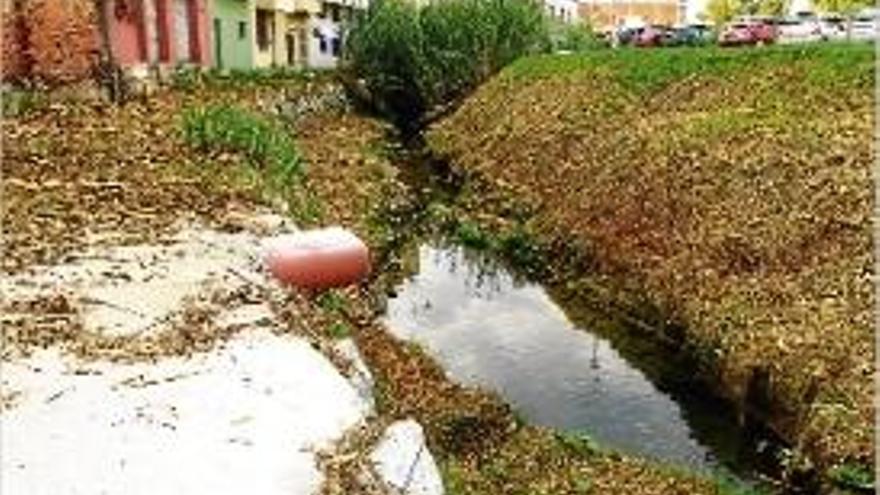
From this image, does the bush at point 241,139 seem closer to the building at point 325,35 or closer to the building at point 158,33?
the building at point 158,33

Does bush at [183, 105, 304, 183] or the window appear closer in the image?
bush at [183, 105, 304, 183]

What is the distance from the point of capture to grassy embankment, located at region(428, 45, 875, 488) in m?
10.5

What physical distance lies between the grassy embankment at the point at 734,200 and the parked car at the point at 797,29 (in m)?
17.1

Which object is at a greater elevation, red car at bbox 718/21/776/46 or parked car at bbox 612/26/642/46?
red car at bbox 718/21/776/46

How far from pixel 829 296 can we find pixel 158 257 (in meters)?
5.29

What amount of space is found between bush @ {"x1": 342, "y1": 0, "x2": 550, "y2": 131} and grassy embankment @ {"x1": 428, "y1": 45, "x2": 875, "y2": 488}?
27.9 feet

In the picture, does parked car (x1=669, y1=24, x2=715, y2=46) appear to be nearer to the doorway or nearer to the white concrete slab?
the doorway

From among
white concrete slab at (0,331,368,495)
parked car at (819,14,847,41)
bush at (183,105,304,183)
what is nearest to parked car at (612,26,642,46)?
parked car at (819,14,847,41)

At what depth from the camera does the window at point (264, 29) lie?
157ft

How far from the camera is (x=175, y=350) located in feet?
27.2

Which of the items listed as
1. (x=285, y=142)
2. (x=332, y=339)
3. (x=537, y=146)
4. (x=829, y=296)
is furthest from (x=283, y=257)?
(x=537, y=146)

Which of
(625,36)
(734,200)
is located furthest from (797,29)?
(734,200)

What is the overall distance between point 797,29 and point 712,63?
23.0 meters

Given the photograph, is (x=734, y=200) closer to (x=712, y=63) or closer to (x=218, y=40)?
(x=712, y=63)
